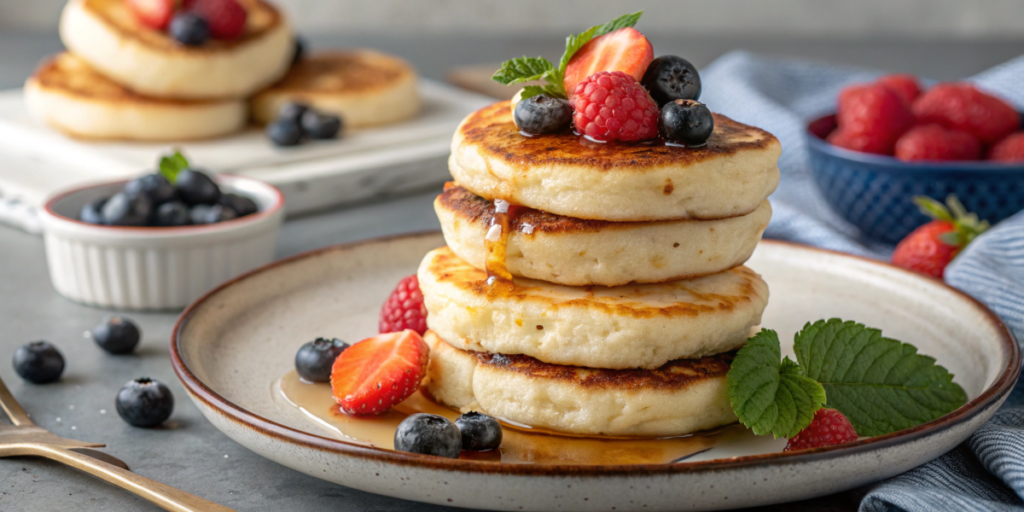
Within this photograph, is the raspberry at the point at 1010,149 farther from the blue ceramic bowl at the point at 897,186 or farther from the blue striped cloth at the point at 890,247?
the blue striped cloth at the point at 890,247

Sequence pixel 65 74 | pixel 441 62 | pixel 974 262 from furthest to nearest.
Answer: pixel 441 62
pixel 65 74
pixel 974 262

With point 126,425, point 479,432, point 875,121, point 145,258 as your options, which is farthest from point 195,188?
point 875,121

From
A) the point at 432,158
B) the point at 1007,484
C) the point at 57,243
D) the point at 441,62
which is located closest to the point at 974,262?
the point at 1007,484

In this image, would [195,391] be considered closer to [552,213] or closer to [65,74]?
[552,213]

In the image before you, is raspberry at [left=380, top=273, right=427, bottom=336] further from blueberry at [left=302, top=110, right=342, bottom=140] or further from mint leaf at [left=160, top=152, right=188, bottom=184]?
blueberry at [left=302, top=110, right=342, bottom=140]

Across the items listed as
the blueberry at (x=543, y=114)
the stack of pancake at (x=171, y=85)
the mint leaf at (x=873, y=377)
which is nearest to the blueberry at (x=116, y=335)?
the blueberry at (x=543, y=114)
